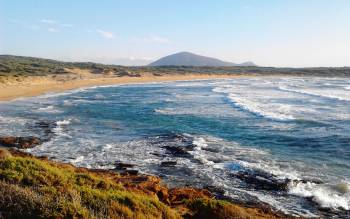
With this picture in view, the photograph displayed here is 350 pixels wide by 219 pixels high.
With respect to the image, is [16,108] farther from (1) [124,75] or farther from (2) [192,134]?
(1) [124,75]

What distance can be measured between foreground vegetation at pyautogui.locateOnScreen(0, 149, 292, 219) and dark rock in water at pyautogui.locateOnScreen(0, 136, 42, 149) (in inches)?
355

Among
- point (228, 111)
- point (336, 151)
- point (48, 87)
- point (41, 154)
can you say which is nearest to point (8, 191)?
point (41, 154)

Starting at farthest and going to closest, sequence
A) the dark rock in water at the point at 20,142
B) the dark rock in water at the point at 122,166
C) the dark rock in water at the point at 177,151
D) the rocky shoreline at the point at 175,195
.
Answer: the dark rock in water at the point at 20,142
the dark rock in water at the point at 177,151
the dark rock in water at the point at 122,166
the rocky shoreline at the point at 175,195

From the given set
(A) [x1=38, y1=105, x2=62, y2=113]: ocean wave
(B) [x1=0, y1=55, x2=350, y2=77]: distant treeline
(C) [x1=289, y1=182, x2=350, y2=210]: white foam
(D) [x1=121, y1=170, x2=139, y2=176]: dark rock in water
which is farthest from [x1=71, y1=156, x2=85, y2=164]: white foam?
(B) [x1=0, y1=55, x2=350, y2=77]: distant treeline

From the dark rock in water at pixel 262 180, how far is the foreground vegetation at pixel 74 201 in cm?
235

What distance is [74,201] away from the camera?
294 inches

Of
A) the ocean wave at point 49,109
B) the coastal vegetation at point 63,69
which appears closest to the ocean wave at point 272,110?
the ocean wave at point 49,109

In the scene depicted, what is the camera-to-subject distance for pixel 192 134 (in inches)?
872

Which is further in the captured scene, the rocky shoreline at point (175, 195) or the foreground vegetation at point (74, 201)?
the rocky shoreline at point (175, 195)

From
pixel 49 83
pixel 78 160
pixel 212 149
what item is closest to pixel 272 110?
pixel 212 149

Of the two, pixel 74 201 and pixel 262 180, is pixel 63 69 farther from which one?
pixel 74 201

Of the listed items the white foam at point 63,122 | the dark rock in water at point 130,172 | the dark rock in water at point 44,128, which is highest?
the dark rock in water at point 130,172

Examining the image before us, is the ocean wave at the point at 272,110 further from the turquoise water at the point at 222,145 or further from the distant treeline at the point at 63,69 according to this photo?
the distant treeline at the point at 63,69

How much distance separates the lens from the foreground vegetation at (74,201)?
730 cm
